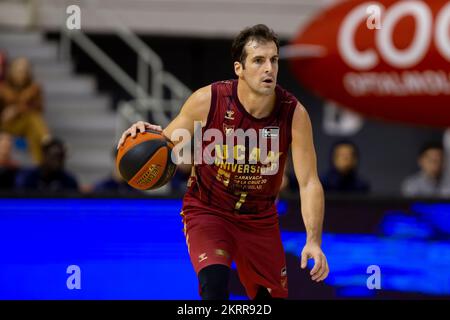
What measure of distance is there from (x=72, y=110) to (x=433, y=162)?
4.47m

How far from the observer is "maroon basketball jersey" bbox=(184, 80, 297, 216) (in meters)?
5.39

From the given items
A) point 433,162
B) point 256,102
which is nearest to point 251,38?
point 256,102

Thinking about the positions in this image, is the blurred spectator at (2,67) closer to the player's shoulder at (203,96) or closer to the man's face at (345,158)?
the man's face at (345,158)

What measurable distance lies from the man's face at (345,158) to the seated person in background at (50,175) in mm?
2190

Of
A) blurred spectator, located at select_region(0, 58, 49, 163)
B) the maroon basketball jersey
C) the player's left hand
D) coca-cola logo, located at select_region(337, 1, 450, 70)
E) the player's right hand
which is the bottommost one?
the player's left hand

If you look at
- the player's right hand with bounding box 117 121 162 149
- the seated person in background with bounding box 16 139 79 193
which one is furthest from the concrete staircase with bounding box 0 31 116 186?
the player's right hand with bounding box 117 121 162 149

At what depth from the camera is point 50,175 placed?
26.5ft

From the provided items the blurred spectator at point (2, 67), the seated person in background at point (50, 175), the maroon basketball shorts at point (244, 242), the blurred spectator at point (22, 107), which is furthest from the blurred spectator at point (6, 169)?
the maroon basketball shorts at point (244, 242)

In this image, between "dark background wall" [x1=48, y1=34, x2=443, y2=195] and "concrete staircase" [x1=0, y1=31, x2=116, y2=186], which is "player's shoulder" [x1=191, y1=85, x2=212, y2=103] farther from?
"dark background wall" [x1=48, y1=34, x2=443, y2=195]

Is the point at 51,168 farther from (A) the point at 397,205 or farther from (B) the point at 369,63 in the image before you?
(B) the point at 369,63

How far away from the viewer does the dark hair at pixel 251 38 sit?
533 centimetres

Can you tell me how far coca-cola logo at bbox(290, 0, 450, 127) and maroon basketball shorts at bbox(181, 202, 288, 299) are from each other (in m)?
4.82
